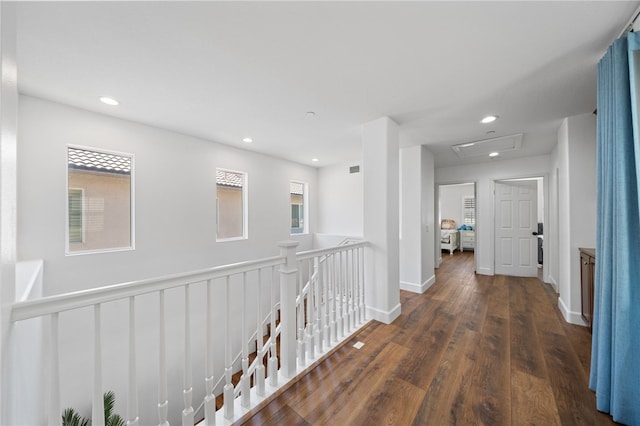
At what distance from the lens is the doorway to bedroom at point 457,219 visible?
25.6ft

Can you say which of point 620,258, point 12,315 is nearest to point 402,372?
point 620,258

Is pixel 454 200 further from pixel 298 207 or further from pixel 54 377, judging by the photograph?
pixel 54 377

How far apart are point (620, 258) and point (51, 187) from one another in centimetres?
467

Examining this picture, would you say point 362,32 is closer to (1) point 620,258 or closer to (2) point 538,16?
(2) point 538,16

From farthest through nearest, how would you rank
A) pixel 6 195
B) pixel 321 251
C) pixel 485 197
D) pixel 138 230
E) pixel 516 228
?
1. pixel 485 197
2. pixel 516 228
3. pixel 138 230
4. pixel 321 251
5. pixel 6 195

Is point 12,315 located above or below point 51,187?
below

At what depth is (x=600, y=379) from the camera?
151 centimetres

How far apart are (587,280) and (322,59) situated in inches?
131

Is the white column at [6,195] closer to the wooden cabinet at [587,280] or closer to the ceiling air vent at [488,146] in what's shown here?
the wooden cabinet at [587,280]

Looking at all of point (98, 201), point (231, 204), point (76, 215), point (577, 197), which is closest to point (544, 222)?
point (577, 197)

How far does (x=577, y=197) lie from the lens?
2.68 m

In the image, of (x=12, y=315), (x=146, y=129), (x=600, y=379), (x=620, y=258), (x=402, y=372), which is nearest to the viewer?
(x=12, y=315)

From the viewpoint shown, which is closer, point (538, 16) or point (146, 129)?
point (538, 16)

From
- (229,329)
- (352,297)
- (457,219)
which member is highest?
(457,219)
